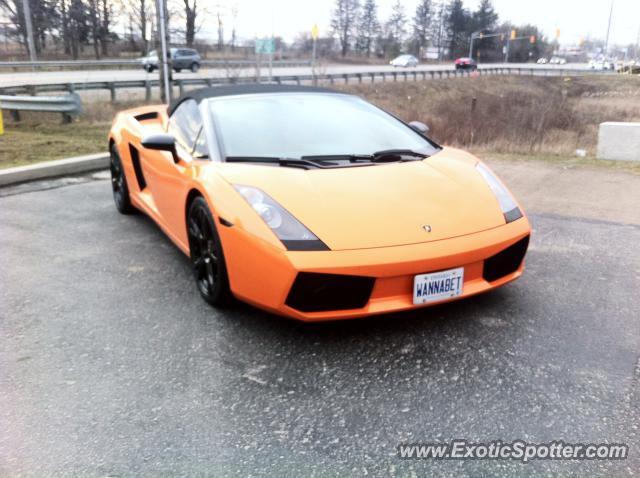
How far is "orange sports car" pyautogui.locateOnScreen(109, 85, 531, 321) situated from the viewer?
266cm

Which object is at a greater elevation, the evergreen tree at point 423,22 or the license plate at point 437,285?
the evergreen tree at point 423,22

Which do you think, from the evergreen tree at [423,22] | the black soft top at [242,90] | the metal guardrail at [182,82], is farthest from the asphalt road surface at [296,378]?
the evergreen tree at [423,22]

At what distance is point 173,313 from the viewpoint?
3.29 metres

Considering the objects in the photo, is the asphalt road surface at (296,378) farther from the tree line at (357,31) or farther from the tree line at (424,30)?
the tree line at (424,30)

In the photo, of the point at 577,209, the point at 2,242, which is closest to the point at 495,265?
the point at 577,209

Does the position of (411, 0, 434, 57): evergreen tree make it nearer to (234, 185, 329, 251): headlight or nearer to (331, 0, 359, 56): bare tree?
(331, 0, 359, 56): bare tree

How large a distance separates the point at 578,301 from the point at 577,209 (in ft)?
7.58

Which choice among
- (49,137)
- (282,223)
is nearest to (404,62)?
(49,137)

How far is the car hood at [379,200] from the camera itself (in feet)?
8.97

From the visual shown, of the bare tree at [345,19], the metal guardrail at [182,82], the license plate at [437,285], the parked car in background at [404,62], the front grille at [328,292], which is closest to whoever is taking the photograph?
the front grille at [328,292]

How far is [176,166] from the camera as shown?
3703 mm

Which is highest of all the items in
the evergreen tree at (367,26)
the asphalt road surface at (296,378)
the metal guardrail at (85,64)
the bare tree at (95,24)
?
the evergreen tree at (367,26)

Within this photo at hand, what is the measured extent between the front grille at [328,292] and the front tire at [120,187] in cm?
304

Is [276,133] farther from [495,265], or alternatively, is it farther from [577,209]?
[577,209]
